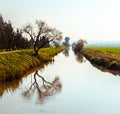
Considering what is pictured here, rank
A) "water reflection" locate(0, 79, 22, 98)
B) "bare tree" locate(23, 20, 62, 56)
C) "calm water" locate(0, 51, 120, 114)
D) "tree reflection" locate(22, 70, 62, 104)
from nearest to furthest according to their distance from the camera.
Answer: "calm water" locate(0, 51, 120, 114)
"tree reflection" locate(22, 70, 62, 104)
"water reflection" locate(0, 79, 22, 98)
"bare tree" locate(23, 20, 62, 56)

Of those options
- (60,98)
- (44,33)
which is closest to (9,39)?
(44,33)

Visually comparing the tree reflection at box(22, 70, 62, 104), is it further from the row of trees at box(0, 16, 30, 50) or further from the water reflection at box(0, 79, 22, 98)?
the row of trees at box(0, 16, 30, 50)

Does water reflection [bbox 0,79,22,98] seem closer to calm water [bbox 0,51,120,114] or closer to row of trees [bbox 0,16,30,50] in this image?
calm water [bbox 0,51,120,114]

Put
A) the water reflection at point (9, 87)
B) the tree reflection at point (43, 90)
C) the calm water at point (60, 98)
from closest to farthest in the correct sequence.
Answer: the calm water at point (60, 98) → the tree reflection at point (43, 90) → the water reflection at point (9, 87)

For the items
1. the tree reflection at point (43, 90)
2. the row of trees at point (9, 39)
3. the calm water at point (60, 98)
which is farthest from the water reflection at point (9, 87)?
the row of trees at point (9, 39)

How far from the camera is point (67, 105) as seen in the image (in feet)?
59.2

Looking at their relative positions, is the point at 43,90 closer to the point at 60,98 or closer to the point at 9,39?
the point at 60,98

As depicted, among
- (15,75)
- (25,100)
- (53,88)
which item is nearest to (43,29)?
(15,75)

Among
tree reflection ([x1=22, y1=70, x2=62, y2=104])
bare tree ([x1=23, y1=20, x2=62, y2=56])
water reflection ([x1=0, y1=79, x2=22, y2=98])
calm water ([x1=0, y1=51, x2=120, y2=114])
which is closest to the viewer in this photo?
calm water ([x1=0, y1=51, x2=120, y2=114])

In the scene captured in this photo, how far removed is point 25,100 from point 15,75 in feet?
31.6

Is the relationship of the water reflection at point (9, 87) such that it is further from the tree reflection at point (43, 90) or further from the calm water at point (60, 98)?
the tree reflection at point (43, 90)

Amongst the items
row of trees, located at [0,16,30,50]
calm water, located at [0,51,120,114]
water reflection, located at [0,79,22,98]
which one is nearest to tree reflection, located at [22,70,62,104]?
calm water, located at [0,51,120,114]

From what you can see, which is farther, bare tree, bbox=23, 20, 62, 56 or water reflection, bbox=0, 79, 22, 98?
bare tree, bbox=23, 20, 62, 56

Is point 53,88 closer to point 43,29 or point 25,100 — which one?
point 25,100
